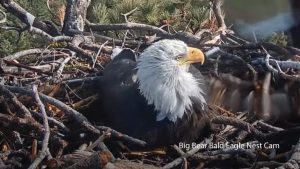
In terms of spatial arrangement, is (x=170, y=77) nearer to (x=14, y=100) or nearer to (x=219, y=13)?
(x=14, y=100)

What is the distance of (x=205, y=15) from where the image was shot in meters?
3.42

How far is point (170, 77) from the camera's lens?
2.18m

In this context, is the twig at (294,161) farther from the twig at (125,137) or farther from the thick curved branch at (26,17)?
the thick curved branch at (26,17)

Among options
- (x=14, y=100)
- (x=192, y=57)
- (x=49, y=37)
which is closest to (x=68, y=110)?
(x=14, y=100)

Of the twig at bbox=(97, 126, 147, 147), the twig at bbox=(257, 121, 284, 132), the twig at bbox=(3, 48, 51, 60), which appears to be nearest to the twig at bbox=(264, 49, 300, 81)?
the twig at bbox=(257, 121, 284, 132)

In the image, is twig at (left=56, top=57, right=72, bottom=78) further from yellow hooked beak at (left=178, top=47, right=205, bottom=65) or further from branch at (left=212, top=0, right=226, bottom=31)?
branch at (left=212, top=0, right=226, bottom=31)

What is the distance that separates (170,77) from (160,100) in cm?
11

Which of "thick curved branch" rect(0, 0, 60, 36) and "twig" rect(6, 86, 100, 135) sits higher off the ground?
"thick curved branch" rect(0, 0, 60, 36)

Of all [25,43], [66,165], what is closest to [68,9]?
[25,43]

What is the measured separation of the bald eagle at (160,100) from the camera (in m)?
2.12

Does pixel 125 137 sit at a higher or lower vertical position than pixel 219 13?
lower

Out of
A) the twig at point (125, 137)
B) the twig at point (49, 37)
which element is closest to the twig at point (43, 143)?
the twig at point (125, 137)

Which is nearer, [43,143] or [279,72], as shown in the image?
[43,143]

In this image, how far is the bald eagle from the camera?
2115 mm
